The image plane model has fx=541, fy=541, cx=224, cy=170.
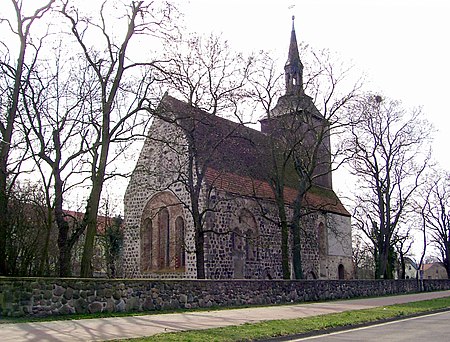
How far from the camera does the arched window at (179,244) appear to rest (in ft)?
105

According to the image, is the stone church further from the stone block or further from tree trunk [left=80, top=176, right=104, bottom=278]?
the stone block

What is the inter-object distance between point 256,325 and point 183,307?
5.39 m

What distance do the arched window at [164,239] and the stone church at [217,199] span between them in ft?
0.20

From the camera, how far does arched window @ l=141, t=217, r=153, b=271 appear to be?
3381 cm

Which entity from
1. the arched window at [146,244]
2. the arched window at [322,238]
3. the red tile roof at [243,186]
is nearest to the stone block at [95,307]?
the red tile roof at [243,186]

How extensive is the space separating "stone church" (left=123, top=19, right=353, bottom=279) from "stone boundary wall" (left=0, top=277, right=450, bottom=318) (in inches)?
234

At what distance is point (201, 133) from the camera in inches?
1080

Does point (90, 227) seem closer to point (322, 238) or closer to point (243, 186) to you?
point (243, 186)

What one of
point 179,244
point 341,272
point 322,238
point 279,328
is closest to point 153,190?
point 179,244

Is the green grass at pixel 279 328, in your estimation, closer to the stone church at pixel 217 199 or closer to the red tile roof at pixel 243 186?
the stone church at pixel 217 199

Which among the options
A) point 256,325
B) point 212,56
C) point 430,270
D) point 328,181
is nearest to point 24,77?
point 212,56

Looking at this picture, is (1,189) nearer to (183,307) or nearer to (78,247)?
(183,307)

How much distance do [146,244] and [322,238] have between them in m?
15.7

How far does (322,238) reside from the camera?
4325cm
